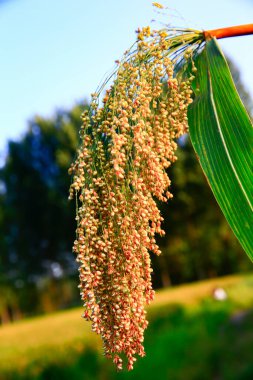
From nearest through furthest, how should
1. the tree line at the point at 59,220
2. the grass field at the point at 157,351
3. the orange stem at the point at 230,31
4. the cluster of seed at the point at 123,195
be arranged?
the cluster of seed at the point at 123,195, the orange stem at the point at 230,31, the grass field at the point at 157,351, the tree line at the point at 59,220

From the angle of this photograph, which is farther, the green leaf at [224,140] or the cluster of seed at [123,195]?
the green leaf at [224,140]

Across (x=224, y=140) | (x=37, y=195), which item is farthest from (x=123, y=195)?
(x=37, y=195)

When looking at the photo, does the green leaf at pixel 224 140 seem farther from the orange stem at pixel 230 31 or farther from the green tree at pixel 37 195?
the green tree at pixel 37 195

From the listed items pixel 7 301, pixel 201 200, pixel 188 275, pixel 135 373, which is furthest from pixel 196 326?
pixel 7 301

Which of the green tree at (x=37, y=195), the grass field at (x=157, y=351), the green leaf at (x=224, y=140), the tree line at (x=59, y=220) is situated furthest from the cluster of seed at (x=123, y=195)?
the green tree at (x=37, y=195)

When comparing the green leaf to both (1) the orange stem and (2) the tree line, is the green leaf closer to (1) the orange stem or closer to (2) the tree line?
(1) the orange stem

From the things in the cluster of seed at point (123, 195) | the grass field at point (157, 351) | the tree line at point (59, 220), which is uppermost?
the tree line at point (59, 220)

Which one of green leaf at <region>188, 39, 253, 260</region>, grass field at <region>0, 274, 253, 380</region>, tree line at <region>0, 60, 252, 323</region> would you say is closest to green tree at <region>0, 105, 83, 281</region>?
tree line at <region>0, 60, 252, 323</region>

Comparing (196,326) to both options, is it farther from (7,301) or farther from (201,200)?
(7,301)
